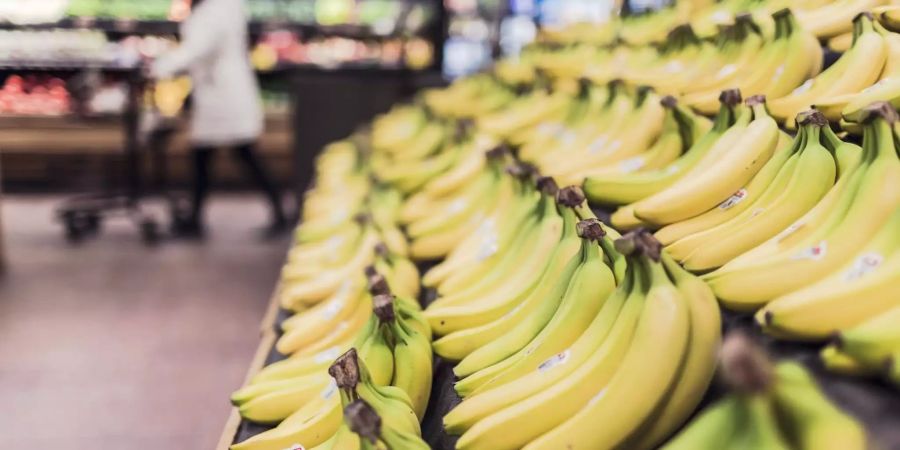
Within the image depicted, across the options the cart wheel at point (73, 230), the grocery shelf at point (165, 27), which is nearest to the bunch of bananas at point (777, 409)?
the cart wheel at point (73, 230)

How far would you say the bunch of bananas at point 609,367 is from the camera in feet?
3.52

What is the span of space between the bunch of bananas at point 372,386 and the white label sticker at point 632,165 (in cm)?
61

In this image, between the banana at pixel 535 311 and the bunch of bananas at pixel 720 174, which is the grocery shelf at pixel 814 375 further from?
the bunch of bananas at pixel 720 174

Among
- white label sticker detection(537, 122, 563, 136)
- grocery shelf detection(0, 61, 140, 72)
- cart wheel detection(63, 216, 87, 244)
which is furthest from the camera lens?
cart wheel detection(63, 216, 87, 244)

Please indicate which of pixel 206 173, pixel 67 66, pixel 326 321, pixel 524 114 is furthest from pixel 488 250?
pixel 67 66

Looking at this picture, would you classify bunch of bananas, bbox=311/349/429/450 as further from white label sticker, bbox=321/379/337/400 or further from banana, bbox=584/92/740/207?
banana, bbox=584/92/740/207

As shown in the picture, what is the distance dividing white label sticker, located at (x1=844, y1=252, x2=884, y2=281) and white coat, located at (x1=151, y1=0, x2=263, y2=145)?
4.94m

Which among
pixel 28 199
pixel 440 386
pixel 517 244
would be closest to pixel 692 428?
pixel 440 386

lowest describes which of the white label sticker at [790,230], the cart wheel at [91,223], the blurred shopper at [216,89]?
the cart wheel at [91,223]

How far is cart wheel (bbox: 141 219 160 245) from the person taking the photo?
577 cm

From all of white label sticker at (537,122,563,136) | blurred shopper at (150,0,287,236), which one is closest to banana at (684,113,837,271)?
white label sticker at (537,122,563,136)

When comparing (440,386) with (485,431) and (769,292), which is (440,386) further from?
(769,292)

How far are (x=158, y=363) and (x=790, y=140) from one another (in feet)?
9.90

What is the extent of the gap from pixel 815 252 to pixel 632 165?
87cm
